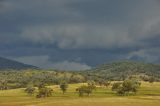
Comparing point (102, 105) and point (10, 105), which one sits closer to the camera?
point (102, 105)

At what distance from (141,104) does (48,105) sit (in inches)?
1325

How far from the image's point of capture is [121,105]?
134 m

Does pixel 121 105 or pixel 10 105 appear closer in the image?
pixel 121 105

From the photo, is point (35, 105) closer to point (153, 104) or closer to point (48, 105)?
point (48, 105)

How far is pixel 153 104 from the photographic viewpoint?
14138 centimetres

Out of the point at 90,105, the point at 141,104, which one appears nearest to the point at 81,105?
the point at 90,105

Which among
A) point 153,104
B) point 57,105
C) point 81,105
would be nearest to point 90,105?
point 81,105

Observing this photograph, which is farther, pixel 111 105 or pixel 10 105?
pixel 10 105

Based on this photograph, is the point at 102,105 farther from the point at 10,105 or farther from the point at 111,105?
the point at 10,105

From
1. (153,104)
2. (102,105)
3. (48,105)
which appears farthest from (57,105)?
(153,104)

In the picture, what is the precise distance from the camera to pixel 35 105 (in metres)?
141

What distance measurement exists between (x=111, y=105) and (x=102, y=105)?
10.4 feet

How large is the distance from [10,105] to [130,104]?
151 ft

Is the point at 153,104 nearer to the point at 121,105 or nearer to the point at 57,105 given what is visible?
the point at 121,105
